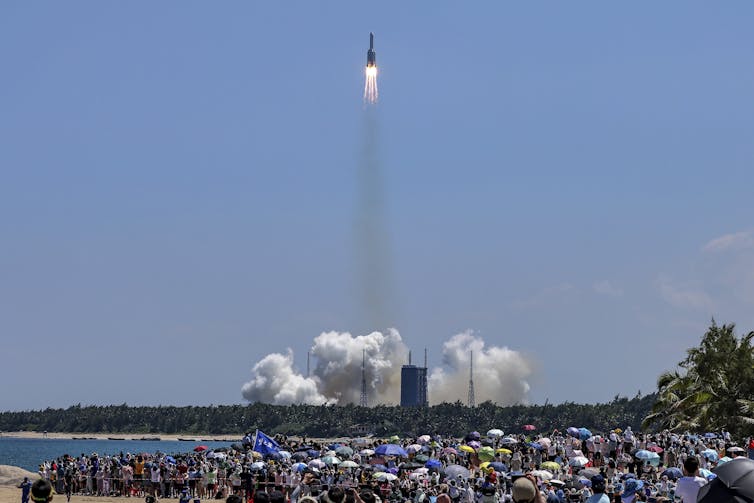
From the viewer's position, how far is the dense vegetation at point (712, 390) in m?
62.0

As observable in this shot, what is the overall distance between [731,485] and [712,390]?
55.6 metres

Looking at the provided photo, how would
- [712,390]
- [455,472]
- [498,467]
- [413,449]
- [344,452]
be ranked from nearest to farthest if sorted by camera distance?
1. [455,472]
2. [498,467]
3. [413,449]
4. [344,452]
5. [712,390]

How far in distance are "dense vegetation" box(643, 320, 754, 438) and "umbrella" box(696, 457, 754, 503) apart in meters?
49.7

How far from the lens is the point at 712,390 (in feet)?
212

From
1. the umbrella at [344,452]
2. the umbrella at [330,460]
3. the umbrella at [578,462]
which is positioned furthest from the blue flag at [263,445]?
the umbrella at [578,462]

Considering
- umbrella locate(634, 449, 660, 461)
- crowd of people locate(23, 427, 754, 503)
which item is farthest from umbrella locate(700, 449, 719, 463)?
Answer: umbrella locate(634, 449, 660, 461)

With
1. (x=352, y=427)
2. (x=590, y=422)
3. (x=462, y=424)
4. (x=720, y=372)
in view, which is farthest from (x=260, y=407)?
(x=720, y=372)

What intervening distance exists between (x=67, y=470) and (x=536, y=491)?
39.7 m

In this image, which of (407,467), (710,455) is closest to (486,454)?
(407,467)

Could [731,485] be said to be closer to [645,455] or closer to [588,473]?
[588,473]

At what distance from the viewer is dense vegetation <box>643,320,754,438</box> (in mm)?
62031

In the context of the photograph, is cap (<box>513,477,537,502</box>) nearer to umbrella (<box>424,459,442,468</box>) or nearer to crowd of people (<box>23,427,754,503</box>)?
crowd of people (<box>23,427,754,503</box>)

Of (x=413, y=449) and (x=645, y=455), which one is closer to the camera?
(x=645, y=455)

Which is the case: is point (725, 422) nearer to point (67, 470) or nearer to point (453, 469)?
point (453, 469)
